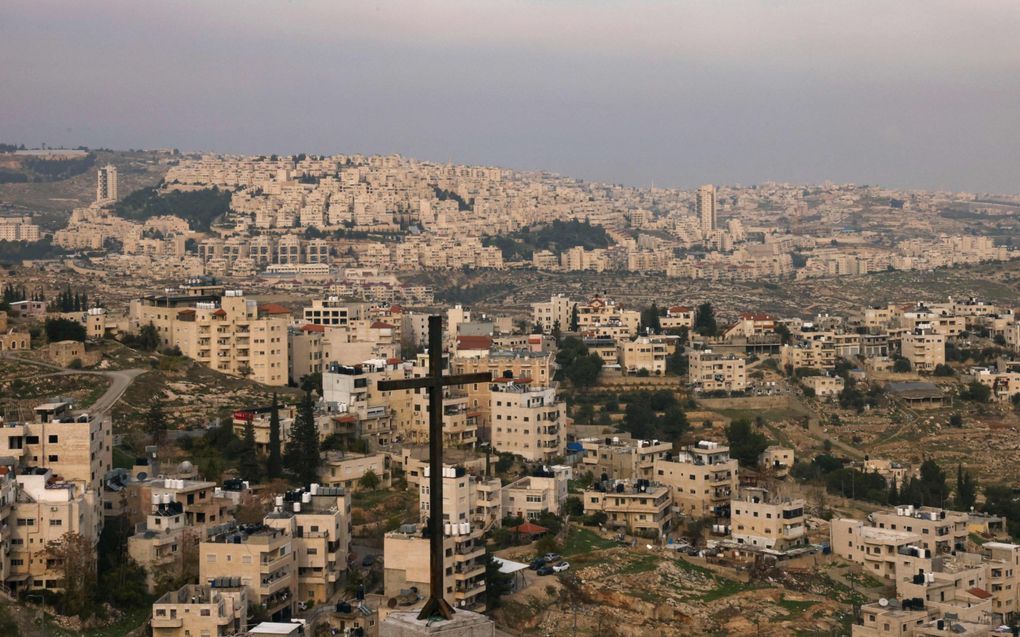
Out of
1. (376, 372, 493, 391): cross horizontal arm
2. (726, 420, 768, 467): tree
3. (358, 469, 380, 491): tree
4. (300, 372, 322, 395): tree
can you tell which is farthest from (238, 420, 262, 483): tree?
(376, 372, 493, 391): cross horizontal arm

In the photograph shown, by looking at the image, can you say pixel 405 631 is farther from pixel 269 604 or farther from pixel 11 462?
pixel 11 462

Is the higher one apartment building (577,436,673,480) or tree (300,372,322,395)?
tree (300,372,322,395)

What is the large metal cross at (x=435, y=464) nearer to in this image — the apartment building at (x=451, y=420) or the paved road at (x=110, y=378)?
the paved road at (x=110, y=378)

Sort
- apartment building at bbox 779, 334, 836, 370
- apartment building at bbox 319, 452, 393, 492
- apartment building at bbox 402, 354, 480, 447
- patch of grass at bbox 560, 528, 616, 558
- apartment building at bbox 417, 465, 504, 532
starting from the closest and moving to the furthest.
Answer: apartment building at bbox 417, 465, 504, 532, patch of grass at bbox 560, 528, 616, 558, apartment building at bbox 319, 452, 393, 492, apartment building at bbox 402, 354, 480, 447, apartment building at bbox 779, 334, 836, 370

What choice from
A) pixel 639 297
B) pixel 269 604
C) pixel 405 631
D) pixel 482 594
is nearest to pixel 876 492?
pixel 482 594

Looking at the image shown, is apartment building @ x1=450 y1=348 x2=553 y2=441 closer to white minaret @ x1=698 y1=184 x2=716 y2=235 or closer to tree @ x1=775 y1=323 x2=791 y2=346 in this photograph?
tree @ x1=775 y1=323 x2=791 y2=346
